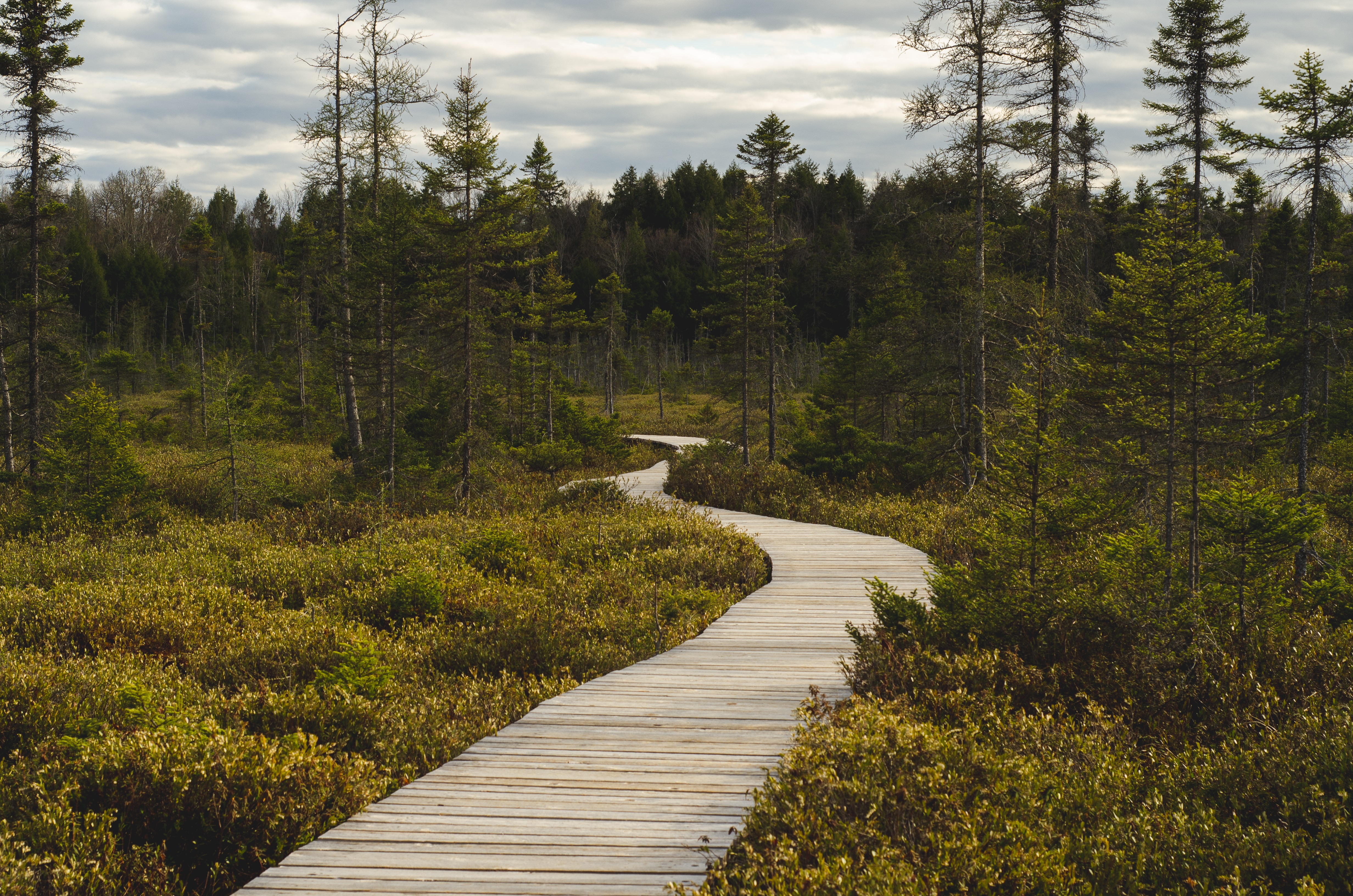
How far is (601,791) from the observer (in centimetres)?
439

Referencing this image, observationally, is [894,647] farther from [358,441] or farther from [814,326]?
[814,326]

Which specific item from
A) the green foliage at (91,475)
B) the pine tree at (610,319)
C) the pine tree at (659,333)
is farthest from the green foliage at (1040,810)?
the pine tree at (659,333)

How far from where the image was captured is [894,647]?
629cm

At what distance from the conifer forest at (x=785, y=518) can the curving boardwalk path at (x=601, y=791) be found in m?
0.39

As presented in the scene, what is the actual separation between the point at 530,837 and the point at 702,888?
1.05 metres

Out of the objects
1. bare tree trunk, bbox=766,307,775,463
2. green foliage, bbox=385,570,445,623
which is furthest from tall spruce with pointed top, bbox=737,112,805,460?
green foliage, bbox=385,570,445,623

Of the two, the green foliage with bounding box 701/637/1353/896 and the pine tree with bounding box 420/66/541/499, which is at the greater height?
the pine tree with bounding box 420/66/541/499

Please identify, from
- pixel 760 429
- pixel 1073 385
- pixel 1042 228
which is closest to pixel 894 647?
pixel 1073 385

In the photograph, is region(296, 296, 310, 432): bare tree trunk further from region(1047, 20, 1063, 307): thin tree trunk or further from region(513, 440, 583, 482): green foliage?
region(1047, 20, 1063, 307): thin tree trunk

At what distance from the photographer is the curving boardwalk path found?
359 cm

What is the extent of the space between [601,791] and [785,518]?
11.7 metres

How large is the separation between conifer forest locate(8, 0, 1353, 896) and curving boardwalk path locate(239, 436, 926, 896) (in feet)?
1.27

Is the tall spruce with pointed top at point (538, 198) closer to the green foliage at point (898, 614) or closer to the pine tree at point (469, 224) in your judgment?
the pine tree at point (469, 224)

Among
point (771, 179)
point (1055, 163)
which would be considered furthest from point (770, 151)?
point (1055, 163)
